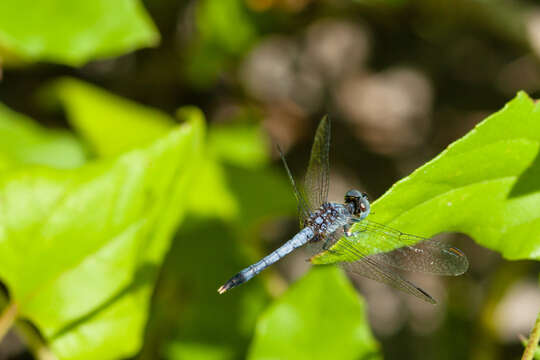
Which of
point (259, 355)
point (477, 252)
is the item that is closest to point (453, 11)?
point (477, 252)

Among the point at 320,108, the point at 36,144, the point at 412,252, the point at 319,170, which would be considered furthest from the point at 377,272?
the point at 320,108

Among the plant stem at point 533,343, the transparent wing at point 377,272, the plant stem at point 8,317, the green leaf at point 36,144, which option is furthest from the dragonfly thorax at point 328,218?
the green leaf at point 36,144

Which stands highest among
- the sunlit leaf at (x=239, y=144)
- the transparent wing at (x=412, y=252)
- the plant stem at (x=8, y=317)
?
the plant stem at (x=8, y=317)

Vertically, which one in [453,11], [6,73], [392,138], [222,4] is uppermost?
[6,73]

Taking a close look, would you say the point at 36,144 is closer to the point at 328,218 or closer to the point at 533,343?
the point at 328,218

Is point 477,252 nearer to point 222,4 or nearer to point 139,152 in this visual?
point 222,4

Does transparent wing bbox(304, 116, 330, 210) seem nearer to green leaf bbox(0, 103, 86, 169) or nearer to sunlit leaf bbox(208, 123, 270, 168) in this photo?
sunlit leaf bbox(208, 123, 270, 168)

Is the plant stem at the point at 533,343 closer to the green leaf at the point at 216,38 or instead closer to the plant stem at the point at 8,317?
the plant stem at the point at 8,317
